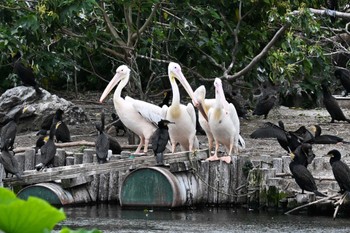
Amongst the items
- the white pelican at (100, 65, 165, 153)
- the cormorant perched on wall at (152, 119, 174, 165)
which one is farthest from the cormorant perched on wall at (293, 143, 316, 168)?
the white pelican at (100, 65, 165, 153)

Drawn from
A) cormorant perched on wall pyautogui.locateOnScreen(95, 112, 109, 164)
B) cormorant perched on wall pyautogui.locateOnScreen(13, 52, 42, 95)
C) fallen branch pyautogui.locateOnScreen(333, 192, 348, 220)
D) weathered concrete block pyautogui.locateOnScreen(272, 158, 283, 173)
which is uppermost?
cormorant perched on wall pyautogui.locateOnScreen(13, 52, 42, 95)

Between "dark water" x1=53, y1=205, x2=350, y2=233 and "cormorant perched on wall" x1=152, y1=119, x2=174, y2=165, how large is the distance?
0.75 m

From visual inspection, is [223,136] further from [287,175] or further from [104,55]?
[104,55]

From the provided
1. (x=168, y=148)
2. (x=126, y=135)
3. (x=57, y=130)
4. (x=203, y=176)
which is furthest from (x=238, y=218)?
(x=126, y=135)

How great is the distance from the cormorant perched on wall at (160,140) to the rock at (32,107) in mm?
Result: 5013

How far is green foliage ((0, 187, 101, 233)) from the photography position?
2.24m

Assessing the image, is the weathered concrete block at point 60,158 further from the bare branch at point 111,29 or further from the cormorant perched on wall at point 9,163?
the bare branch at point 111,29

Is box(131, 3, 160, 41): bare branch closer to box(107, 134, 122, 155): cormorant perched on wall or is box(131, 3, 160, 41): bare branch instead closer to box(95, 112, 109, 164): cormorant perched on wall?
box(107, 134, 122, 155): cormorant perched on wall

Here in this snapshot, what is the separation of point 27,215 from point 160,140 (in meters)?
10.1

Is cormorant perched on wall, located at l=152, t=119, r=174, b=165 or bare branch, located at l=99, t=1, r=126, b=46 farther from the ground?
bare branch, located at l=99, t=1, r=126, b=46

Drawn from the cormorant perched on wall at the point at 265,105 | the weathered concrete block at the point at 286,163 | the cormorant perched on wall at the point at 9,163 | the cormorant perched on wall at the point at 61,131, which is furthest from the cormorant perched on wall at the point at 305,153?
the cormorant perched on wall at the point at 265,105

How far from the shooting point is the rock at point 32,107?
17094 mm

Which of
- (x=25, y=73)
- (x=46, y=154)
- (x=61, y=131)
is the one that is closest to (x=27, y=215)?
(x=46, y=154)

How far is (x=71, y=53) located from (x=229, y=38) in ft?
10.4
